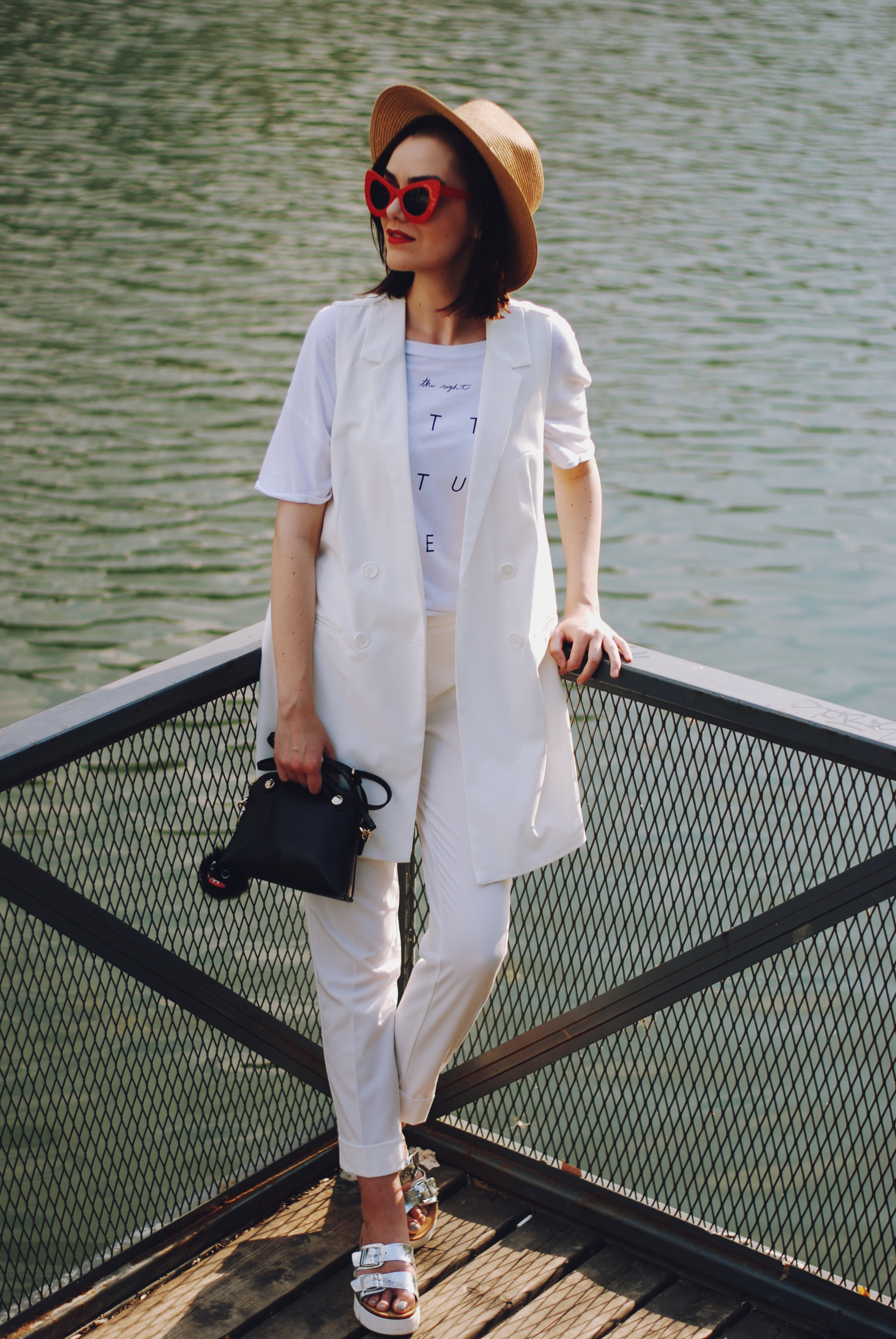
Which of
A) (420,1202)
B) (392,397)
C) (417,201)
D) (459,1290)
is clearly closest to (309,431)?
(392,397)

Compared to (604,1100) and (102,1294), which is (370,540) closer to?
(604,1100)

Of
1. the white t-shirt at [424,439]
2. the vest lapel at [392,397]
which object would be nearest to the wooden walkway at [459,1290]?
the white t-shirt at [424,439]

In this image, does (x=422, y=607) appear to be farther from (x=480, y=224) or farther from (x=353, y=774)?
(x=480, y=224)

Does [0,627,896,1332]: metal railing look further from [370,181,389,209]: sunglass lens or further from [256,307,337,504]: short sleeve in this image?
[370,181,389,209]: sunglass lens

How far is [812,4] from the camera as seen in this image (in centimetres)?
2633

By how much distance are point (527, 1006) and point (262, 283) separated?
930 centimetres

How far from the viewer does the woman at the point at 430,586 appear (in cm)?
216

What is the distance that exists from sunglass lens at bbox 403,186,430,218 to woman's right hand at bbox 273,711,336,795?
2.52 feet

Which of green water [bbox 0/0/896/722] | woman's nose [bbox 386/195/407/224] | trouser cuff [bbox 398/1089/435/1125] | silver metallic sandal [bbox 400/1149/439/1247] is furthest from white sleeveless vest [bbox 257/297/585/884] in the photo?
green water [bbox 0/0/896/722]

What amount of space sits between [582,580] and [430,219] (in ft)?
2.03

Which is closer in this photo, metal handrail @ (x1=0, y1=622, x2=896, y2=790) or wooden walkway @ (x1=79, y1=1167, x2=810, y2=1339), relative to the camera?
metal handrail @ (x1=0, y1=622, x2=896, y2=790)

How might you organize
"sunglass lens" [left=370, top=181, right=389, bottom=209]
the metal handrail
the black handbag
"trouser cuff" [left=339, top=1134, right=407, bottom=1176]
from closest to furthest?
1. the metal handrail
2. the black handbag
3. "sunglass lens" [left=370, top=181, right=389, bottom=209]
4. "trouser cuff" [left=339, top=1134, right=407, bottom=1176]

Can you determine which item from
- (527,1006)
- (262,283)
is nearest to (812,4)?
(262,283)

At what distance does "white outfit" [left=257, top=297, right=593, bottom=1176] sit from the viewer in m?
2.15
